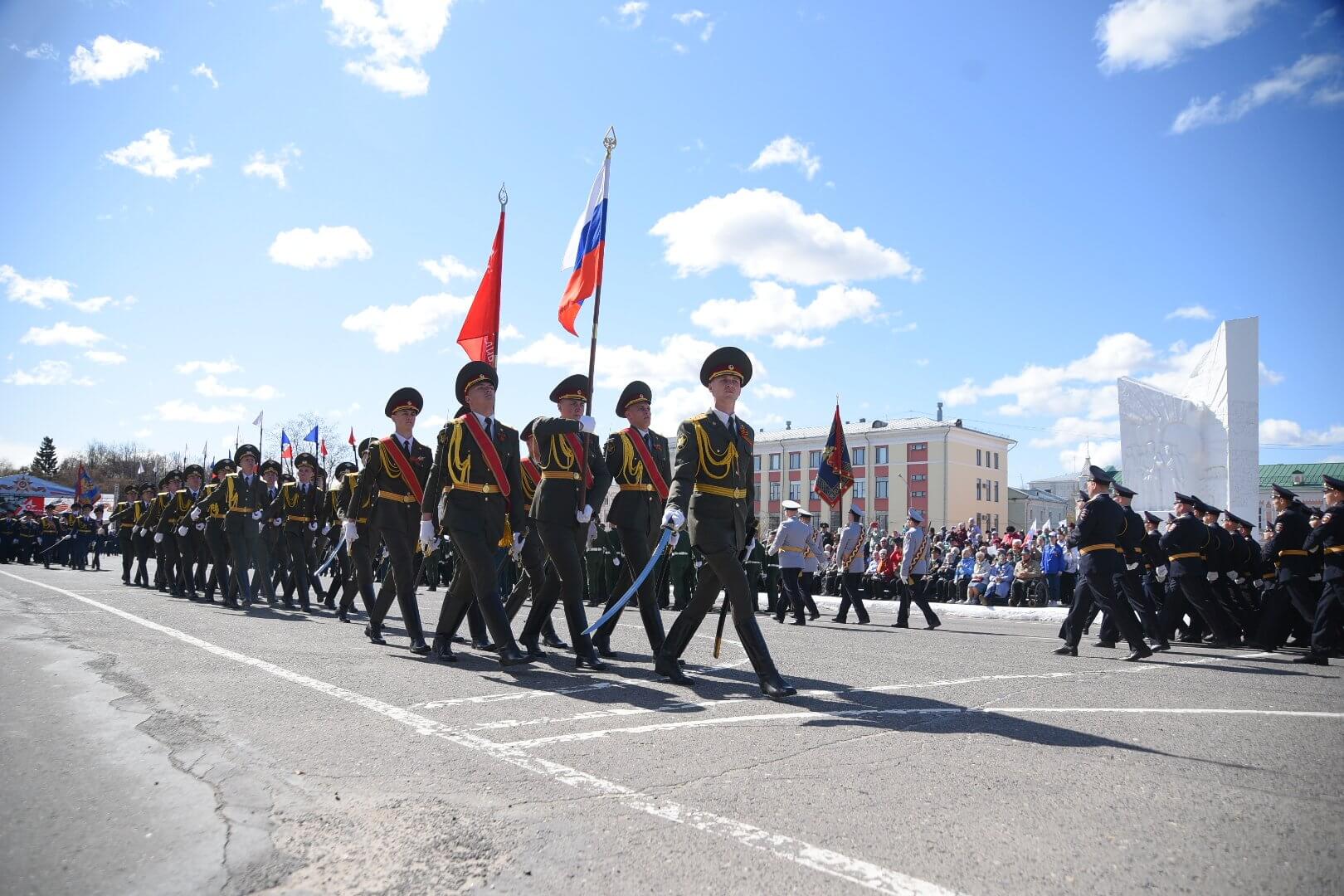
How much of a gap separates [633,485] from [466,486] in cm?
136

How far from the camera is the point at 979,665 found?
8.64m

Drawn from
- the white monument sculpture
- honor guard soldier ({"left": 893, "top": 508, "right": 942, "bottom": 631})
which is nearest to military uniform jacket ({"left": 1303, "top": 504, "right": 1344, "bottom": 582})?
honor guard soldier ({"left": 893, "top": 508, "right": 942, "bottom": 631})

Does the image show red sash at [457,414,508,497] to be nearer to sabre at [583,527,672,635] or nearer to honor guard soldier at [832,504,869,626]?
sabre at [583,527,672,635]

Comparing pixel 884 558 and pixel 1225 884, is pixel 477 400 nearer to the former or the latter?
pixel 1225 884

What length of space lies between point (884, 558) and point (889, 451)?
66087mm

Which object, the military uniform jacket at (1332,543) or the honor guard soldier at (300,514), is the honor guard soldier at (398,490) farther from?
the military uniform jacket at (1332,543)

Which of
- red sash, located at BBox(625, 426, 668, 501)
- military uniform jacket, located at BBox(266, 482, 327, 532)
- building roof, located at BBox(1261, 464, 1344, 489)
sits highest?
building roof, located at BBox(1261, 464, 1344, 489)

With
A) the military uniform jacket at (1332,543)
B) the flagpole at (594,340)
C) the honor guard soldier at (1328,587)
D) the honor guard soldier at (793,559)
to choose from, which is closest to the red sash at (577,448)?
the flagpole at (594,340)

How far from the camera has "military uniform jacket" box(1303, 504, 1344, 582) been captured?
9805 mm

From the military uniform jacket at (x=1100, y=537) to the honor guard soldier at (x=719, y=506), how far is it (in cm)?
478

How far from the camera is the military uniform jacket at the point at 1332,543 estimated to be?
980 cm

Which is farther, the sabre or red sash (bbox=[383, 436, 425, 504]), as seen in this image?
red sash (bbox=[383, 436, 425, 504])

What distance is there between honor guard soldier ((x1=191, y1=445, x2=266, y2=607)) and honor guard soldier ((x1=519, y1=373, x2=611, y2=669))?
752 centimetres

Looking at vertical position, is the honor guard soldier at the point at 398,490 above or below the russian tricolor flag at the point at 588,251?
below
